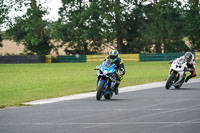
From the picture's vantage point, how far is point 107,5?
70.2 meters

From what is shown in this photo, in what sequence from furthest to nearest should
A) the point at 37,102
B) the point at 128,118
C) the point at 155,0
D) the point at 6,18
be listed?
the point at 155,0
the point at 6,18
the point at 37,102
the point at 128,118

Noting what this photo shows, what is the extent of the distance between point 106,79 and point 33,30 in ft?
187

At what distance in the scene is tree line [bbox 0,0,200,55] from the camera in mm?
68562

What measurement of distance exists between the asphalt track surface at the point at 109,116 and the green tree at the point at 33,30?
157 feet

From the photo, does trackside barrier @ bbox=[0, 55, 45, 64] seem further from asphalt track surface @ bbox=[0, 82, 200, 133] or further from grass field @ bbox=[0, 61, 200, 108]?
asphalt track surface @ bbox=[0, 82, 200, 133]

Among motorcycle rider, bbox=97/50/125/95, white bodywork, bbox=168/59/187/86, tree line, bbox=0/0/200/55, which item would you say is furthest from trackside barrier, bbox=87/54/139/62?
motorcycle rider, bbox=97/50/125/95

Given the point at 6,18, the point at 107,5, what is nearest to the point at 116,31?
the point at 107,5

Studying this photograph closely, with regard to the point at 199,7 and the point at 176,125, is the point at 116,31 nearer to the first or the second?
the point at 199,7

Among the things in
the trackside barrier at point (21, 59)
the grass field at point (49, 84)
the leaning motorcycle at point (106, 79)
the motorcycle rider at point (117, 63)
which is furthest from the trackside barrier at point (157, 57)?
the leaning motorcycle at point (106, 79)

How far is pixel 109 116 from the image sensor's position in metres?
12.7

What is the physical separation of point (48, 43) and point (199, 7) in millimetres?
21585

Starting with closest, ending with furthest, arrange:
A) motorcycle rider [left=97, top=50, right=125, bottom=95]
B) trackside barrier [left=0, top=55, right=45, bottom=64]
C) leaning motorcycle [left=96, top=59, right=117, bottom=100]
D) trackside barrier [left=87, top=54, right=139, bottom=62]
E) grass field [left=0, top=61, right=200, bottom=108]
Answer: leaning motorcycle [left=96, top=59, right=117, bottom=100]
motorcycle rider [left=97, top=50, right=125, bottom=95]
grass field [left=0, top=61, right=200, bottom=108]
trackside barrier [left=87, top=54, right=139, bottom=62]
trackside barrier [left=0, top=55, right=45, bottom=64]

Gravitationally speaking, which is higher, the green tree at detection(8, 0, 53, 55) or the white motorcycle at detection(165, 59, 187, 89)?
the green tree at detection(8, 0, 53, 55)

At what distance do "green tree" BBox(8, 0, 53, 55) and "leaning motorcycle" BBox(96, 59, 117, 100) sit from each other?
4655 cm
